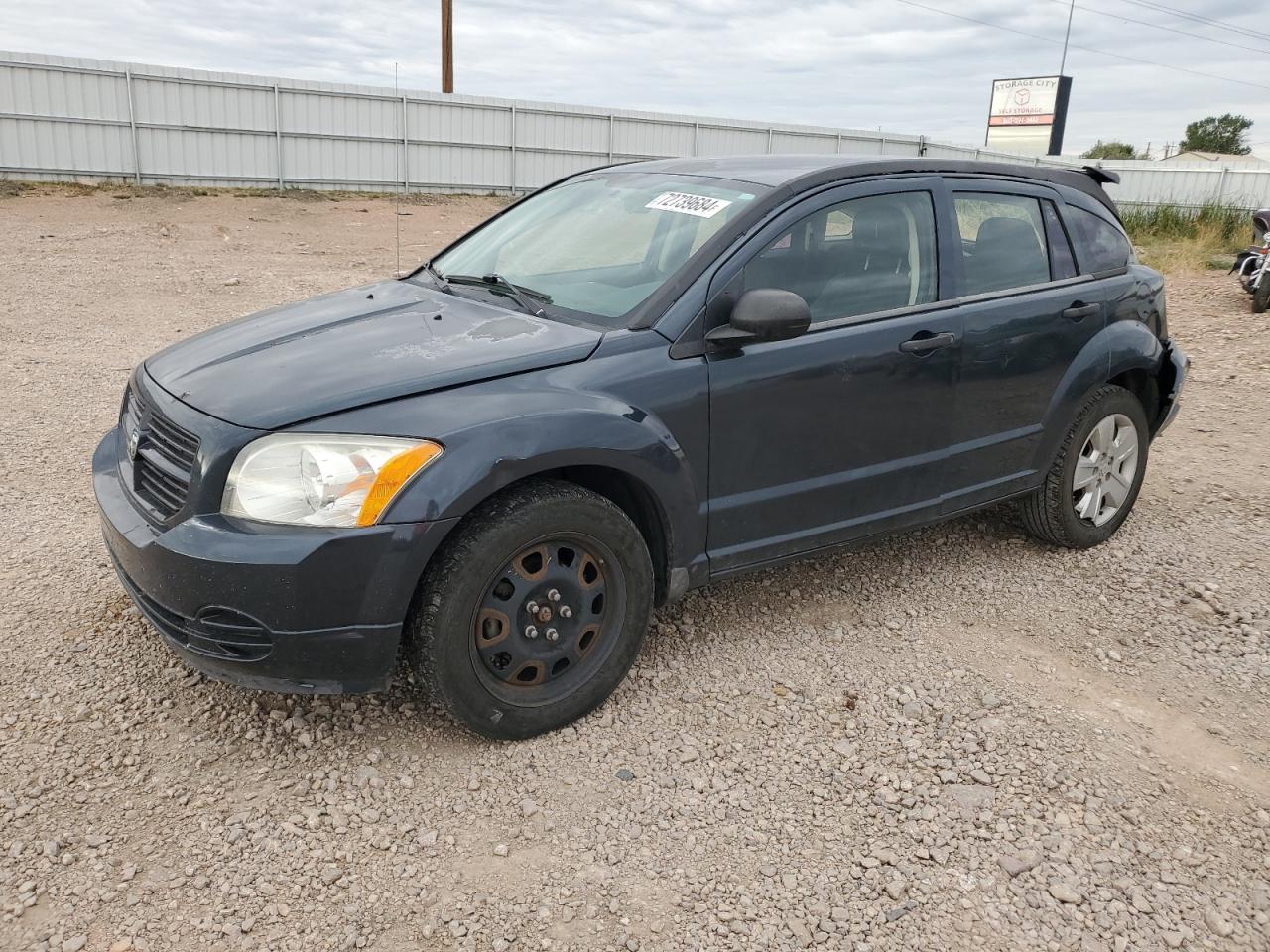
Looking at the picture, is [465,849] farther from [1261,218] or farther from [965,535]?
[1261,218]

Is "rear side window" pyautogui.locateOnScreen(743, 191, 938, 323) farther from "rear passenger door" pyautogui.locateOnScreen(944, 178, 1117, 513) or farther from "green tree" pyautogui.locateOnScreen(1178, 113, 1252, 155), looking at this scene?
"green tree" pyautogui.locateOnScreen(1178, 113, 1252, 155)

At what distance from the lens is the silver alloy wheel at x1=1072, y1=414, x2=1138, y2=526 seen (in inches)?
175

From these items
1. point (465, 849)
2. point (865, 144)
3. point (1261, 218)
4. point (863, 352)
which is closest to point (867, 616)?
Answer: point (863, 352)

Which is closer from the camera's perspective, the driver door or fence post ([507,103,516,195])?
the driver door

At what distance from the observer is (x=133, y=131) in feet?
65.4

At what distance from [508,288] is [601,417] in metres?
0.92

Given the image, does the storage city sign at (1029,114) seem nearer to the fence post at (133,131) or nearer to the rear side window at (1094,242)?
the fence post at (133,131)

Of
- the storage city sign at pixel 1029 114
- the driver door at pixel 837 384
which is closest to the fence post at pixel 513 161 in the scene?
the driver door at pixel 837 384

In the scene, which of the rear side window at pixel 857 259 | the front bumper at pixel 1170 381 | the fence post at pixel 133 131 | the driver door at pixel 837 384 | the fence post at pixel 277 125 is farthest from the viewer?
the fence post at pixel 277 125

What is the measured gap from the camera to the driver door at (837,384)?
3.28 m

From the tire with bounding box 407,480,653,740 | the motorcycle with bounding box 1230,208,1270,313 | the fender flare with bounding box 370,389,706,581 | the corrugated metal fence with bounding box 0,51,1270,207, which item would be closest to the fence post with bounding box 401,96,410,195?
the corrugated metal fence with bounding box 0,51,1270,207

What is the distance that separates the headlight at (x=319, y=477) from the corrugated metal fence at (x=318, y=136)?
15.0 meters

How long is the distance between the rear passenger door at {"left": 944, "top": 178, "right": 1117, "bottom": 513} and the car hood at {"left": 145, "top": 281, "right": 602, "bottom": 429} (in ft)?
5.42

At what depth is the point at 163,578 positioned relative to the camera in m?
2.69
